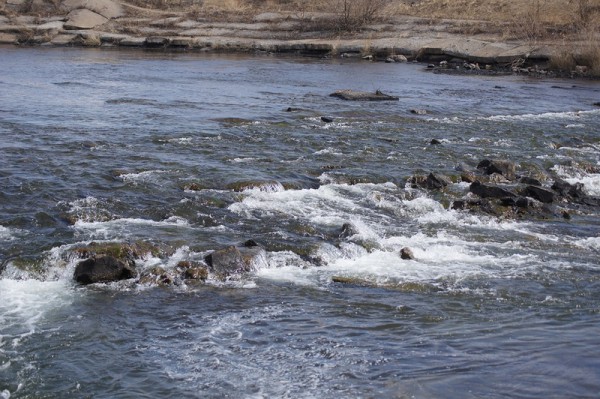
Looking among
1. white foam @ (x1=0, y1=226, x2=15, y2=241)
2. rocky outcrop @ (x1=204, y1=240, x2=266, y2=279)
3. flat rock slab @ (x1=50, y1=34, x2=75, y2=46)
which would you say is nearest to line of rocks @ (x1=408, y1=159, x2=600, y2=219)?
rocky outcrop @ (x1=204, y1=240, x2=266, y2=279)

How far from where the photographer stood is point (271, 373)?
22.8 feet

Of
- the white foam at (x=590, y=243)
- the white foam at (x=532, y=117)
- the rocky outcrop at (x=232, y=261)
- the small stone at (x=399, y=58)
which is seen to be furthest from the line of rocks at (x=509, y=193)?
the small stone at (x=399, y=58)

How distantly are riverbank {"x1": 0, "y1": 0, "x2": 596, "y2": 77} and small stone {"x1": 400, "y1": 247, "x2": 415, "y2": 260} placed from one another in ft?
80.0

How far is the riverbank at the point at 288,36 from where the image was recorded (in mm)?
34938

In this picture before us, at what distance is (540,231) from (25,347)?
7.60 meters

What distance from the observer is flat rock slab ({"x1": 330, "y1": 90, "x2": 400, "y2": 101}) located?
23.8 metres

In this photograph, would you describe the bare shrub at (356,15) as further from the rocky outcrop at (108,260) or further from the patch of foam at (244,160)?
the rocky outcrop at (108,260)

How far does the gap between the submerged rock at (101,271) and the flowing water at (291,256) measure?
134 mm

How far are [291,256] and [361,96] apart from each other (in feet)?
47.2

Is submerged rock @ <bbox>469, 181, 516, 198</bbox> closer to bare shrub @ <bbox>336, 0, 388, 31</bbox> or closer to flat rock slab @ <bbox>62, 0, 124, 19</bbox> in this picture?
bare shrub @ <bbox>336, 0, 388, 31</bbox>

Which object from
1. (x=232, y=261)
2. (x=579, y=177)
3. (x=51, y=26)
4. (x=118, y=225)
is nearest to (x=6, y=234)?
(x=118, y=225)

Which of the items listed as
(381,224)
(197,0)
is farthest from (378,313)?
(197,0)

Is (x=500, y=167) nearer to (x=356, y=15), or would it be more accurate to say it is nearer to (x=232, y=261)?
(x=232, y=261)

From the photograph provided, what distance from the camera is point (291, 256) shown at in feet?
33.6
